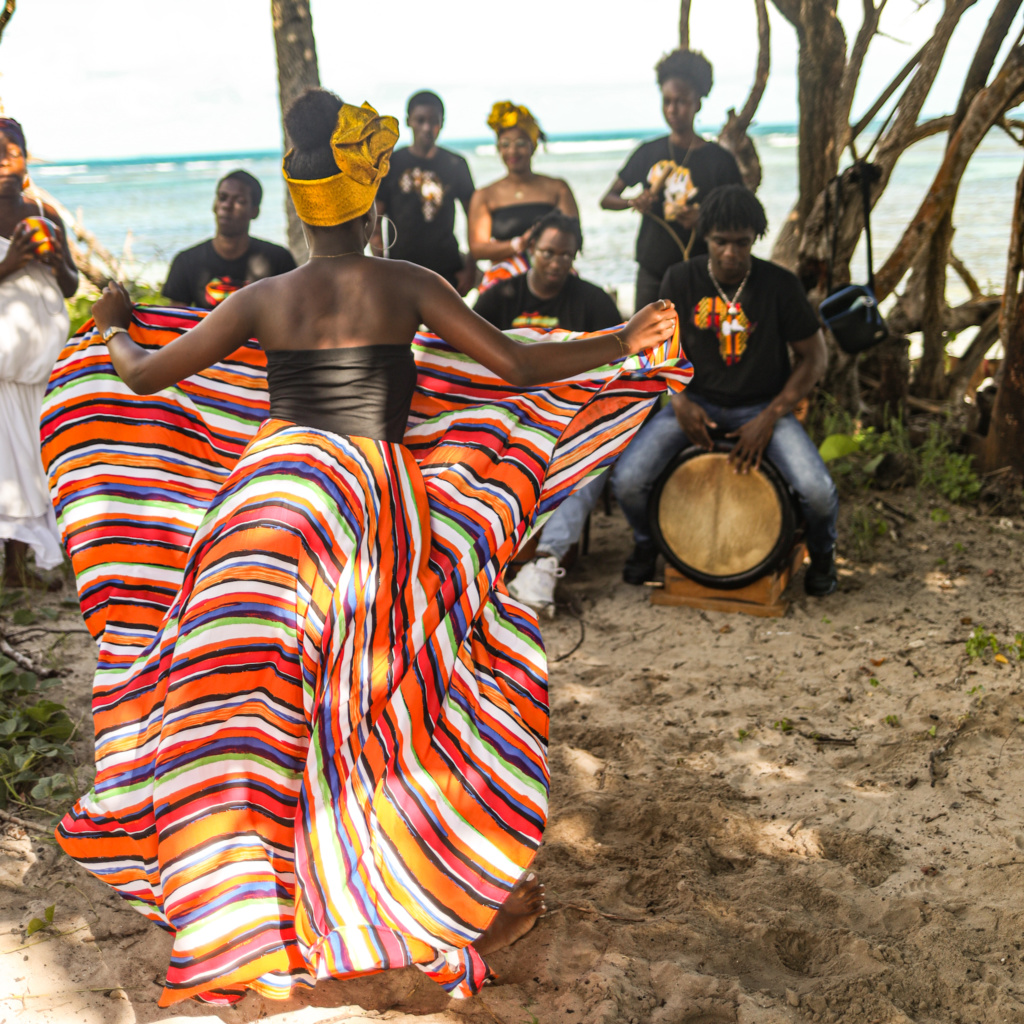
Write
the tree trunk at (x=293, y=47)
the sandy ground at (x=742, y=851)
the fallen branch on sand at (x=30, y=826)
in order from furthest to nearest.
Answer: the tree trunk at (x=293, y=47), the fallen branch on sand at (x=30, y=826), the sandy ground at (x=742, y=851)

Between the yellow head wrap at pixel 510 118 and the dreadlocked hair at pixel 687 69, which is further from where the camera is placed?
the yellow head wrap at pixel 510 118

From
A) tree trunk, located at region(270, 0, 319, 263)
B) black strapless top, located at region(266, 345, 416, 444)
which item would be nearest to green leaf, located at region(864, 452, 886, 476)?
black strapless top, located at region(266, 345, 416, 444)

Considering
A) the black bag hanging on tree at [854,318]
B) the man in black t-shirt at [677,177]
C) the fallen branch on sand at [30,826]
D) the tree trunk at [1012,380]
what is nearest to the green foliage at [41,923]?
the fallen branch on sand at [30,826]

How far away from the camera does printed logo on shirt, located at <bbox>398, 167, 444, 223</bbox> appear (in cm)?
627

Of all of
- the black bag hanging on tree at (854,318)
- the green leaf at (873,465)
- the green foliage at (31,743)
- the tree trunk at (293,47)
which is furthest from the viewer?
the tree trunk at (293,47)

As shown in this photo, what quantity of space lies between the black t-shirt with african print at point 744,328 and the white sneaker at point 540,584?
115 centimetres

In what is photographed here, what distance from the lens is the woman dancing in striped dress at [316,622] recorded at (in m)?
2.23

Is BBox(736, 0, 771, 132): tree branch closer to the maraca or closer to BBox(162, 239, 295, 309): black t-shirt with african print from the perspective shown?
BBox(162, 239, 295, 309): black t-shirt with african print

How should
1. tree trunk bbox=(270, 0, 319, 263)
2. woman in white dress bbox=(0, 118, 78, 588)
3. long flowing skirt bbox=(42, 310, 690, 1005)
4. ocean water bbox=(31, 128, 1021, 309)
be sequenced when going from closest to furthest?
1. long flowing skirt bbox=(42, 310, 690, 1005)
2. woman in white dress bbox=(0, 118, 78, 588)
3. tree trunk bbox=(270, 0, 319, 263)
4. ocean water bbox=(31, 128, 1021, 309)

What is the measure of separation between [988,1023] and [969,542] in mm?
3419

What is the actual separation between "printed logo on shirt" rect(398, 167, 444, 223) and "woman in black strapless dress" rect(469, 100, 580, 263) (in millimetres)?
280

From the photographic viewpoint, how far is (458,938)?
92.4 inches

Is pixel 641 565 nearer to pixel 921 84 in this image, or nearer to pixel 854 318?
pixel 854 318

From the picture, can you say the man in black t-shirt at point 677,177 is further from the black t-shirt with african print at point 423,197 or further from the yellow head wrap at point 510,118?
the black t-shirt with african print at point 423,197
